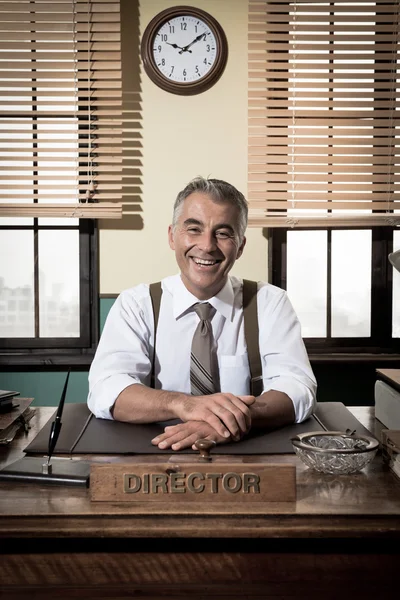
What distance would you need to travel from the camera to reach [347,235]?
3.49 m

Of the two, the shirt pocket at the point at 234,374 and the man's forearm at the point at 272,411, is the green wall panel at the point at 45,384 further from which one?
the man's forearm at the point at 272,411

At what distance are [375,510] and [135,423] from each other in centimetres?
74

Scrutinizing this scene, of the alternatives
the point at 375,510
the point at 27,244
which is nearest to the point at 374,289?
the point at 27,244

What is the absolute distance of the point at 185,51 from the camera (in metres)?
3.30

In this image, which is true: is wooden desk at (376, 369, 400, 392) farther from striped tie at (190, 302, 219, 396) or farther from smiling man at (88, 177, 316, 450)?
striped tie at (190, 302, 219, 396)

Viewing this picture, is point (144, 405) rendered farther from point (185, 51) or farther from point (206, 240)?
point (185, 51)

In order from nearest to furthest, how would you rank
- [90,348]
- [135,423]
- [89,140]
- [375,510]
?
[375,510] < [135,423] < [89,140] < [90,348]

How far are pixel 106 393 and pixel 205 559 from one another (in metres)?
0.74

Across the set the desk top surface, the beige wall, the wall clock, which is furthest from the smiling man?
the wall clock

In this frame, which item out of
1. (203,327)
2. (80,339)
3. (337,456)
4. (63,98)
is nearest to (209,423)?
(337,456)

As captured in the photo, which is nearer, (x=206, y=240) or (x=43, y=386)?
(x=206, y=240)

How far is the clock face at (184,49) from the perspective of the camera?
10.7 feet

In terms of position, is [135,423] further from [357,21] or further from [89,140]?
[357,21]

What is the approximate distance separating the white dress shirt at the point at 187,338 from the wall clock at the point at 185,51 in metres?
1.50
